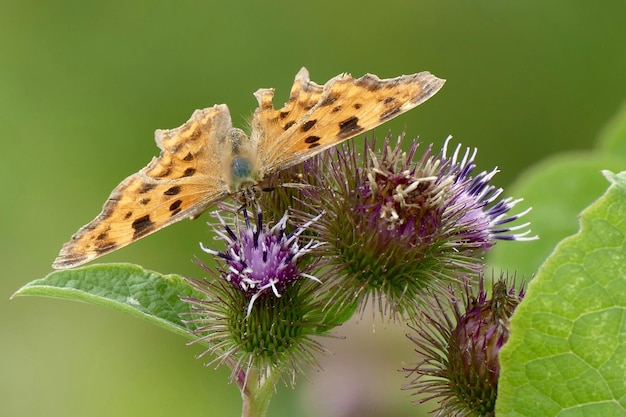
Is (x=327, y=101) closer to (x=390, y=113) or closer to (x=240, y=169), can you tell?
(x=390, y=113)

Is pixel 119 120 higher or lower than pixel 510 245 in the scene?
higher

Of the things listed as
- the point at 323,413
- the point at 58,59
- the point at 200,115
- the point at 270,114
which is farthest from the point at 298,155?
the point at 58,59

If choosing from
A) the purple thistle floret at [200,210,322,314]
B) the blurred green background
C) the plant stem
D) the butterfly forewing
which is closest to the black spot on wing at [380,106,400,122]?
the butterfly forewing

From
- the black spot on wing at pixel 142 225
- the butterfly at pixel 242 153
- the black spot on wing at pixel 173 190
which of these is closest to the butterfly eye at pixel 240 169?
the butterfly at pixel 242 153

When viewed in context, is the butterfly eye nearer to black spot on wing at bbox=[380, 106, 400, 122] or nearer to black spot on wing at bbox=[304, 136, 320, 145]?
black spot on wing at bbox=[304, 136, 320, 145]

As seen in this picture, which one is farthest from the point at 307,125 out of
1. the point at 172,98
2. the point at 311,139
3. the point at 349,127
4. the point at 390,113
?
the point at 172,98

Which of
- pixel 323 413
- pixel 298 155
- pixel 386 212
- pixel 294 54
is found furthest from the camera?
pixel 294 54

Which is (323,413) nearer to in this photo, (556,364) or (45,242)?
(556,364)
